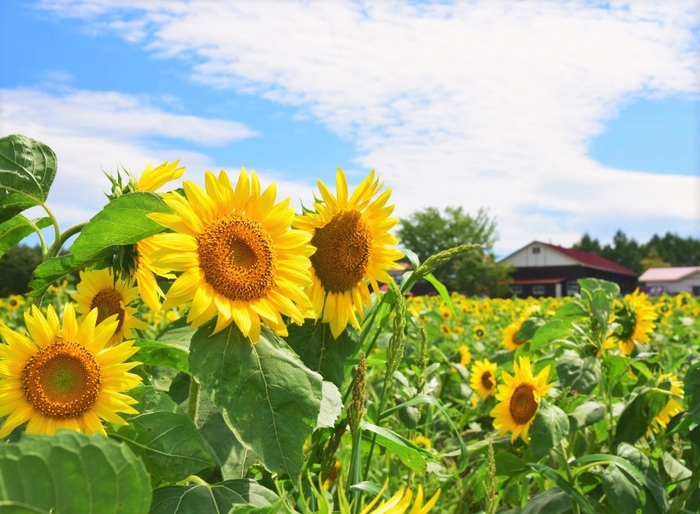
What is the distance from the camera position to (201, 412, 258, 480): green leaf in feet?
4.39

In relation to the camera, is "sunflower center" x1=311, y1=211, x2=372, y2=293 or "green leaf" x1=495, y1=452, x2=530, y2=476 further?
"green leaf" x1=495, y1=452, x2=530, y2=476

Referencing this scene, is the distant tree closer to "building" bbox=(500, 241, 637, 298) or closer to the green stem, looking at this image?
the green stem

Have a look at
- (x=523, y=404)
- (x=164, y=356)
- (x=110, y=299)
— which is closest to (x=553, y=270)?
(x=523, y=404)

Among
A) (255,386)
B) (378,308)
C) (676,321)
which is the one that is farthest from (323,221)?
(676,321)

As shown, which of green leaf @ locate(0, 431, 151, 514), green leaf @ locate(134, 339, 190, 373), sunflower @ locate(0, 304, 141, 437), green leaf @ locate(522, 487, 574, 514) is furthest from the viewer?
green leaf @ locate(522, 487, 574, 514)

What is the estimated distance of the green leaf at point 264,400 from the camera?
44.4 inches

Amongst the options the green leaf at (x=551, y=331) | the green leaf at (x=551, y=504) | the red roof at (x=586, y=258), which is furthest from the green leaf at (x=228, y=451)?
the red roof at (x=586, y=258)

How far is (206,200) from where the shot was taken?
4.00 feet

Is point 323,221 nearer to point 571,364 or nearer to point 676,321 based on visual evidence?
point 571,364

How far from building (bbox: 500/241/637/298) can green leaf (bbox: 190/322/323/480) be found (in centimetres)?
5764

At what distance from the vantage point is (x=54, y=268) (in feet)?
4.28

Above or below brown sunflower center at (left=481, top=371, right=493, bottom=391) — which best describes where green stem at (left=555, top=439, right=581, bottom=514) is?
below

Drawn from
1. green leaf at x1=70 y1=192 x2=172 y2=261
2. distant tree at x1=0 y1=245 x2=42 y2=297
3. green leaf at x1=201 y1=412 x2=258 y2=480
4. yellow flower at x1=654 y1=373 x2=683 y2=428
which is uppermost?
distant tree at x1=0 y1=245 x2=42 y2=297

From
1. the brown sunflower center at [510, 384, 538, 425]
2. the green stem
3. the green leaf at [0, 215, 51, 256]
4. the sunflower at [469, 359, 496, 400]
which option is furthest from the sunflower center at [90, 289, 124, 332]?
the sunflower at [469, 359, 496, 400]
